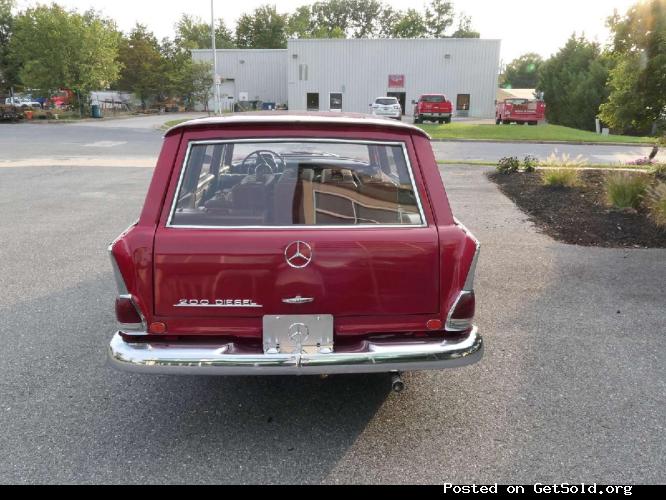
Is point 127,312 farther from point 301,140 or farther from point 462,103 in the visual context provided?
point 462,103

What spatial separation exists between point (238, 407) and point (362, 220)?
4.60 feet

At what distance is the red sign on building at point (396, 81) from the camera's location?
46000 mm

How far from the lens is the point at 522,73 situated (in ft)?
390

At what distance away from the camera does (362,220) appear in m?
3.03

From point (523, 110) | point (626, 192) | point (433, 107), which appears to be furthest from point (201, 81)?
point (626, 192)

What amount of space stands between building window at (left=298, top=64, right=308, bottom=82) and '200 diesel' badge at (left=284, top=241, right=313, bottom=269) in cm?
4598

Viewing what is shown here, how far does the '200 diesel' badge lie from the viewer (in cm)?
277

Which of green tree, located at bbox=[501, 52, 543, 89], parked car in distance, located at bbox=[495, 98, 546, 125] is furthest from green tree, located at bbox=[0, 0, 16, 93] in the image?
green tree, located at bbox=[501, 52, 543, 89]

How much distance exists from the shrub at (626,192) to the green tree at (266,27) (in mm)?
78263

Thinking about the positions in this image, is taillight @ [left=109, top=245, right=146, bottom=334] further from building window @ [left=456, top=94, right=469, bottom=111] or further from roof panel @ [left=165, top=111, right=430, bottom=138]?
building window @ [left=456, top=94, right=469, bottom=111]

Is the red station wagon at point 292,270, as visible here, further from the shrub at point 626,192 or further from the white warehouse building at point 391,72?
the white warehouse building at point 391,72

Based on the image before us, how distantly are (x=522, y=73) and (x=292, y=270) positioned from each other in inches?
5085

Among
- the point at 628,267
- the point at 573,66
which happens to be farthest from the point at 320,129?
the point at 573,66

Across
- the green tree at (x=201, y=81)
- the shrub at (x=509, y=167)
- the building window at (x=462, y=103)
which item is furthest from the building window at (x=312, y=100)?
the shrub at (x=509, y=167)
